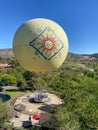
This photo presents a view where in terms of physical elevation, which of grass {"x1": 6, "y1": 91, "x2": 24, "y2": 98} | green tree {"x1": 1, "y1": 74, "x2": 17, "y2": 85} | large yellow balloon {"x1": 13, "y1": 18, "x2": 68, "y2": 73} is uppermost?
large yellow balloon {"x1": 13, "y1": 18, "x2": 68, "y2": 73}

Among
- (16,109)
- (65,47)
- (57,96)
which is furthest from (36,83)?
(65,47)

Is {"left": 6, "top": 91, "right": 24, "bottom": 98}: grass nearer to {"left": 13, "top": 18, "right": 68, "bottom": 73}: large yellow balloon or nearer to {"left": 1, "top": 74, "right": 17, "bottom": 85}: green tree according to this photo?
{"left": 1, "top": 74, "right": 17, "bottom": 85}: green tree

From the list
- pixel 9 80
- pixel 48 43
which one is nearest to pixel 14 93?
pixel 9 80

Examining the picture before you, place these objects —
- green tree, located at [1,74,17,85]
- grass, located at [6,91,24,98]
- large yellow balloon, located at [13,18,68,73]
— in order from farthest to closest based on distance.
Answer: green tree, located at [1,74,17,85]
grass, located at [6,91,24,98]
large yellow balloon, located at [13,18,68,73]

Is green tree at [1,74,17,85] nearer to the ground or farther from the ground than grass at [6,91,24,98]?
farther from the ground

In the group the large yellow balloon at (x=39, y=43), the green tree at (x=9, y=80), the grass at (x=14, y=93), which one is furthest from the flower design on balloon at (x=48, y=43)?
the green tree at (x=9, y=80)

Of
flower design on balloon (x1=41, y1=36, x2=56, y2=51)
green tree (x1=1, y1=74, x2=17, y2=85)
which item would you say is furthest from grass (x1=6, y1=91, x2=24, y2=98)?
flower design on balloon (x1=41, y1=36, x2=56, y2=51)

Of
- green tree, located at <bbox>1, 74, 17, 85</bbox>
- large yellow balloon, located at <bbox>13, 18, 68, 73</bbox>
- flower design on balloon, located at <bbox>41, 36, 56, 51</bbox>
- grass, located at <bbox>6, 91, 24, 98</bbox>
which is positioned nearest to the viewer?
large yellow balloon, located at <bbox>13, 18, 68, 73</bbox>

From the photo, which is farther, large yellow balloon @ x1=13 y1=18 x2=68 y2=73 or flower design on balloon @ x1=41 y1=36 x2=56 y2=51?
flower design on balloon @ x1=41 y1=36 x2=56 y2=51
